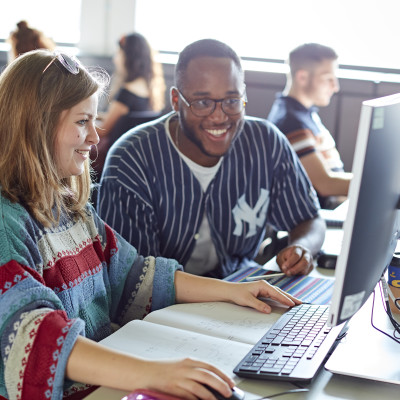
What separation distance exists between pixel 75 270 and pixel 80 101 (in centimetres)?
34

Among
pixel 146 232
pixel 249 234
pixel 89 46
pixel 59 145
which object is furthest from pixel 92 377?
pixel 89 46

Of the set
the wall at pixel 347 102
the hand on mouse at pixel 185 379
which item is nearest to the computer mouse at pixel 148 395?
the hand on mouse at pixel 185 379

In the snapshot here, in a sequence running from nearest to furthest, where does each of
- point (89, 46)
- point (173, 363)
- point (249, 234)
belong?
point (173, 363)
point (249, 234)
point (89, 46)

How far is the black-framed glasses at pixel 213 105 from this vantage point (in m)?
1.91

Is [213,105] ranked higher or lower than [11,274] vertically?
higher

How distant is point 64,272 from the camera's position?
4.19 ft

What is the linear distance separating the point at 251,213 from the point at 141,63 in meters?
2.68

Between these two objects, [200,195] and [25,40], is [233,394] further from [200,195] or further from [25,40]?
[25,40]

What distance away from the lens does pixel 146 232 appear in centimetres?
185

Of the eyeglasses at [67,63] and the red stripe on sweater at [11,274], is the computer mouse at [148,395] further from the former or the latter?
the eyeglasses at [67,63]

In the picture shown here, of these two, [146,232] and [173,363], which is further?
[146,232]

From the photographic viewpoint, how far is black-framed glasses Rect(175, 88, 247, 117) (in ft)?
6.26

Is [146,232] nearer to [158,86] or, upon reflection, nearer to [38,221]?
[38,221]

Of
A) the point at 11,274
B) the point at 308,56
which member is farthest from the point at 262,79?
the point at 11,274
